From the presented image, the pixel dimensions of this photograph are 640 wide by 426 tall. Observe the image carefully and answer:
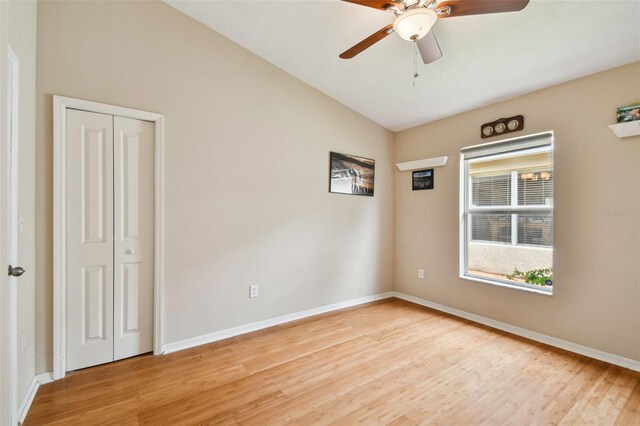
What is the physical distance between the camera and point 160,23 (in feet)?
8.11

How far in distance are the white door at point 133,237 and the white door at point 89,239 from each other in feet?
0.18

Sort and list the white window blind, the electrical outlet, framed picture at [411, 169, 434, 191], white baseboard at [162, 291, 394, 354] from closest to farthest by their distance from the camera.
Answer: white baseboard at [162, 291, 394, 354]
the electrical outlet
the white window blind
framed picture at [411, 169, 434, 191]

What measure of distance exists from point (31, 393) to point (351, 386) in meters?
2.16

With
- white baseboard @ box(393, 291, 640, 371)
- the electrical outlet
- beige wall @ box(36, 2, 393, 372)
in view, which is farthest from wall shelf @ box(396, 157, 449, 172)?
the electrical outlet

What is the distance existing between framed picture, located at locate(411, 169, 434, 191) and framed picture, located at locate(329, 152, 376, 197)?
60 cm

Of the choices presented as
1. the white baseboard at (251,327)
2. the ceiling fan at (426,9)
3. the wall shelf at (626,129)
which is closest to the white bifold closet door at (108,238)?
the white baseboard at (251,327)

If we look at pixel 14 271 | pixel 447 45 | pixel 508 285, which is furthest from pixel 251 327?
pixel 447 45

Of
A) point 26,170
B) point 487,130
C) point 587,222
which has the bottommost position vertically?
point 587,222

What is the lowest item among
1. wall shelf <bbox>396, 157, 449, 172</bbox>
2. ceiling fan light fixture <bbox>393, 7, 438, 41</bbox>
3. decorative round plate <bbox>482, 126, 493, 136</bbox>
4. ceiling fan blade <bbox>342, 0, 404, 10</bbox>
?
wall shelf <bbox>396, 157, 449, 172</bbox>

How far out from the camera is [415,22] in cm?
162

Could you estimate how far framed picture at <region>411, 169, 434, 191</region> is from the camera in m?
3.83

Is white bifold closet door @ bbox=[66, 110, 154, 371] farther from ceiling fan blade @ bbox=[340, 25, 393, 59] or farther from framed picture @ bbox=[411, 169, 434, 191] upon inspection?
framed picture @ bbox=[411, 169, 434, 191]

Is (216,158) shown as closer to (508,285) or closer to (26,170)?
(26,170)

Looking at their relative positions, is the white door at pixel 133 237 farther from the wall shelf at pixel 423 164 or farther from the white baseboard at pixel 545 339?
the white baseboard at pixel 545 339
